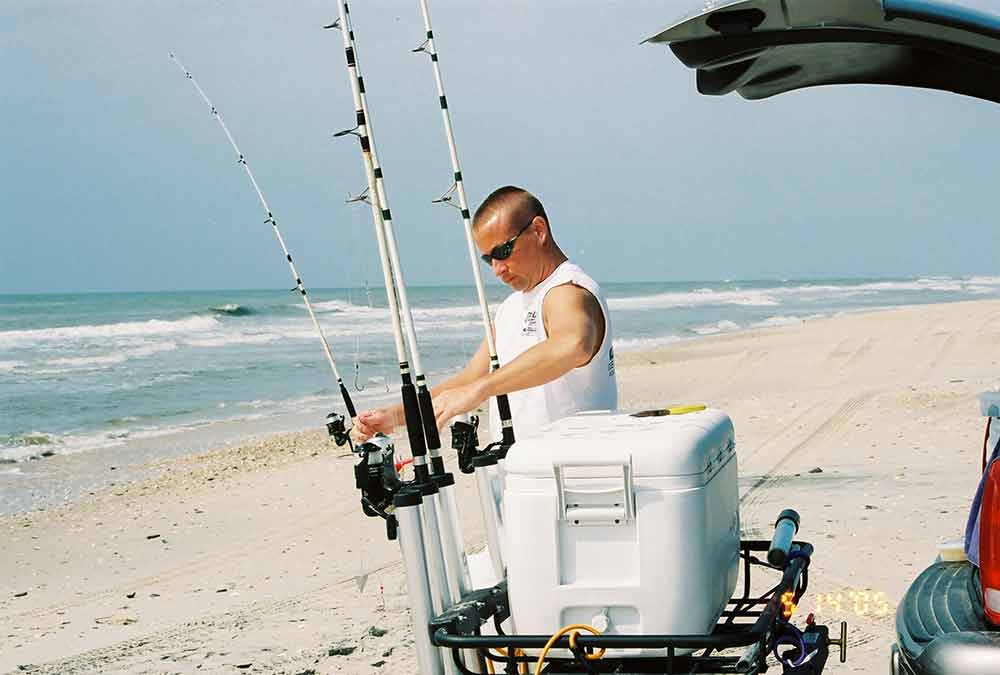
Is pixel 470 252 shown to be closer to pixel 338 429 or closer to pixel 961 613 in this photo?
pixel 338 429

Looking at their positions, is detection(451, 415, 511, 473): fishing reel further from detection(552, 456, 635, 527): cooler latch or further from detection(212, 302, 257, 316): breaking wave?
detection(212, 302, 257, 316): breaking wave

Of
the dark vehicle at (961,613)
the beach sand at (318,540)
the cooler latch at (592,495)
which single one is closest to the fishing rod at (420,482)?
the cooler latch at (592,495)

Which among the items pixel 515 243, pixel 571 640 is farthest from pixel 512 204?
pixel 571 640

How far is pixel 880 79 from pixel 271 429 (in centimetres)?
1233

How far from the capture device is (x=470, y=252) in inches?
150

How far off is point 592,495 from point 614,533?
85 mm

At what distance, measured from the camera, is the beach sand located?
533 centimetres

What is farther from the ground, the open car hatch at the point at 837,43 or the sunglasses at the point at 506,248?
the open car hatch at the point at 837,43

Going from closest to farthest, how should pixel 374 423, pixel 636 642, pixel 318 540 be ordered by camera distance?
pixel 636 642, pixel 374 423, pixel 318 540

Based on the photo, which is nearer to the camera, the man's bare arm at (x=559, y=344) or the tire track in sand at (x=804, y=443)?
the man's bare arm at (x=559, y=344)

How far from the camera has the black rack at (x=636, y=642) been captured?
7.23 ft

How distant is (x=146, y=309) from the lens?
1689 inches

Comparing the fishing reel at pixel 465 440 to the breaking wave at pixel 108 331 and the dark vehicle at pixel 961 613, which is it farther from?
the breaking wave at pixel 108 331

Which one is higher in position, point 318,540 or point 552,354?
point 552,354
